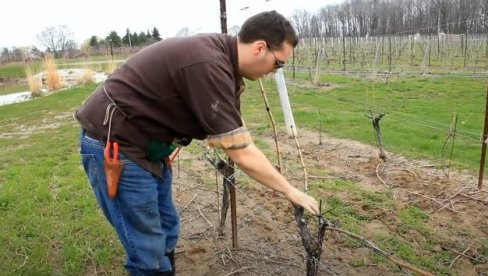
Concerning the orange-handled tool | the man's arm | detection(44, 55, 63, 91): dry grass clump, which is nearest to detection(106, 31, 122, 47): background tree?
detection(44, 55, 63, 91): dry grass clump

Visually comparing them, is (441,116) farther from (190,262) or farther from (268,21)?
(268,21)

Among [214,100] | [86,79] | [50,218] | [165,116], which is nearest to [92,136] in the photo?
[165,116]

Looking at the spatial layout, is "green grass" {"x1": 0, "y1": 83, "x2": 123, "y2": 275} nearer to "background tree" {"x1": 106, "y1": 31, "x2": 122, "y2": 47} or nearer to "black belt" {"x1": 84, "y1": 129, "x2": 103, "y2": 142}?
"black belt" {"x1": 84, "y1": 129, "x2": 103, "y2": 142}

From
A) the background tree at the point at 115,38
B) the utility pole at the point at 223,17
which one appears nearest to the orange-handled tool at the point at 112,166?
the utility pole at the point at 223,17

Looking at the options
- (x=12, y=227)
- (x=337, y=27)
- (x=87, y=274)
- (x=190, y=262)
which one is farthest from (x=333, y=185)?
(x=337, y=27)

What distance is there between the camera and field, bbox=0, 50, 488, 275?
3.10 metres

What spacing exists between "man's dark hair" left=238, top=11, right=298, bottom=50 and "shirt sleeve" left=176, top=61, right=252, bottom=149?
0.58 ft

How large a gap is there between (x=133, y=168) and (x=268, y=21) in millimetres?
823

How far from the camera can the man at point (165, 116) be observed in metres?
1.63

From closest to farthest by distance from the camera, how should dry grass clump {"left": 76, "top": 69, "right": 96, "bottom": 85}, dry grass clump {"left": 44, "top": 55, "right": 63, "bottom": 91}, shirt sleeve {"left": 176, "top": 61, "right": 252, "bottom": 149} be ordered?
shirt sleeve {"left": 176, "top": 61, "right": 252, "bottom": 149} → dry grass clump {"left": 44, "top": 55, "right": 63, "bottom": 91} → dry grass clump {"left": 76, "top": 69, "right": 96, "bottom": 85}

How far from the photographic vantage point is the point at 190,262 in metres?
3.11

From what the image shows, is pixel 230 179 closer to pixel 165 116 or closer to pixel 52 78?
pixel 165 116

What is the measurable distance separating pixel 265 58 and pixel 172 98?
0.40 metres

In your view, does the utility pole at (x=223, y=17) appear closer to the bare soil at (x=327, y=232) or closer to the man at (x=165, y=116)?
the man at (x=165, y=116)
